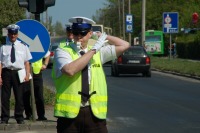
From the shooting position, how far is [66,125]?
6457mm

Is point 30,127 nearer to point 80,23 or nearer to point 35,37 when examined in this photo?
point 35,37

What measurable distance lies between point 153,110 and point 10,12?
151 feet

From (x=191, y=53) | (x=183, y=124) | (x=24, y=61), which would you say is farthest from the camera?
(x=191, y=53)

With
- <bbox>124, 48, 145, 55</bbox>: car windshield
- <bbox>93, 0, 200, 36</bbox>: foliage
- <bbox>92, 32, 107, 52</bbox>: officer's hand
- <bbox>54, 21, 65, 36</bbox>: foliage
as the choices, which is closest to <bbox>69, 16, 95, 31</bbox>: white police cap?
<bbox>92, 32, 107, 52</bbox>: officer's hand

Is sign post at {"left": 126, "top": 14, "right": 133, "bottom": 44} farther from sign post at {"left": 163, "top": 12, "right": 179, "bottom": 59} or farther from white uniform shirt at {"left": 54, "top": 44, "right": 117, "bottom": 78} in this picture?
white uniform shirt at {"left": 54, "top": 44, "right": 117, "bottom": 78}

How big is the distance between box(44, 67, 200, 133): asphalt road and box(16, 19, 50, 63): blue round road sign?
6.31 feet

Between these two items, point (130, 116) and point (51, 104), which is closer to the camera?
point (130, 116)

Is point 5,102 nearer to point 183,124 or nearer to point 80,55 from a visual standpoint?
point 183,124

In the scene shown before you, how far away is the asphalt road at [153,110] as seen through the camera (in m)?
13.0

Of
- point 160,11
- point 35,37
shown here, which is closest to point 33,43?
point 35,37

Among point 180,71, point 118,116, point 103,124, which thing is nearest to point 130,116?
point 118,116

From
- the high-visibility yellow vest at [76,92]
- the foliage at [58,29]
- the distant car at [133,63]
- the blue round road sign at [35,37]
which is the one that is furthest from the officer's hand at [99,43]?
the foliage at [58,29]

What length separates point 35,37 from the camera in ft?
42.7

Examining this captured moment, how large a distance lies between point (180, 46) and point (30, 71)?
53822 mm
